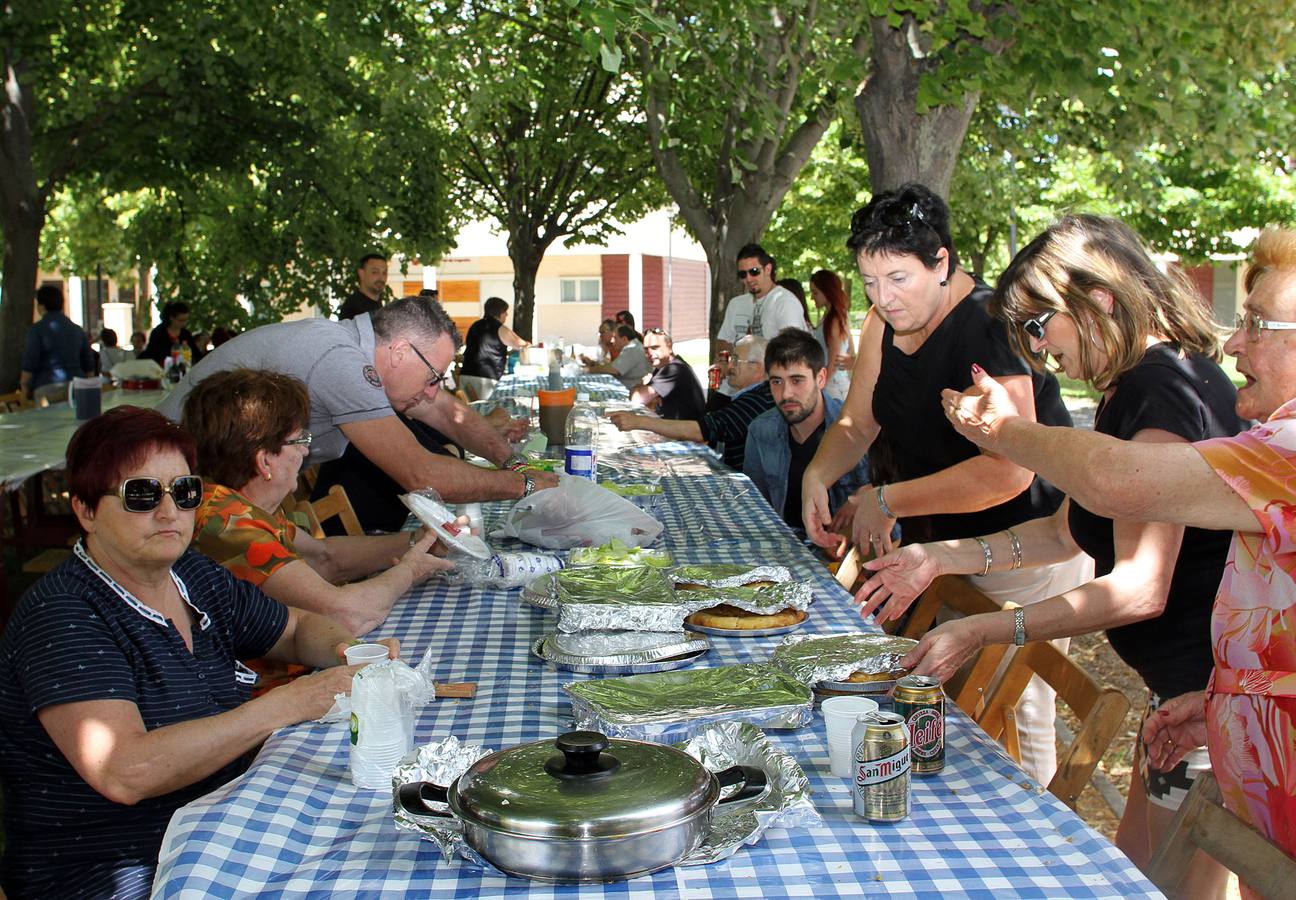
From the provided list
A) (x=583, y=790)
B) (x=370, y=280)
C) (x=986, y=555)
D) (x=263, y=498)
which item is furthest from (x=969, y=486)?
(x=370, y=280)

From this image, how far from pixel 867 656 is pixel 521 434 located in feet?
13.3

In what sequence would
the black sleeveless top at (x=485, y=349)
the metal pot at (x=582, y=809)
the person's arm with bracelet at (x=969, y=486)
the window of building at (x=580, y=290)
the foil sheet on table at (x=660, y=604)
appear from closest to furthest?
the metal pot at (x=582, y=809) < the foil sheet on table at (x=660, y=604) < the person's arm with bracelet at (x=969, y=486) < the black sleeveless top at (x=485, y=349) < the window of building at (x=580, y=290)

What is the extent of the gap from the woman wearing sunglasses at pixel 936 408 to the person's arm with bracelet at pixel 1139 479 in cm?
99

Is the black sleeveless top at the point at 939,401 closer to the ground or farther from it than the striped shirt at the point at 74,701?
farther from it

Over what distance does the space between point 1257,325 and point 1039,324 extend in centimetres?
52

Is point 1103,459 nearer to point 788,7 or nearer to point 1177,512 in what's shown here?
point 1177,512

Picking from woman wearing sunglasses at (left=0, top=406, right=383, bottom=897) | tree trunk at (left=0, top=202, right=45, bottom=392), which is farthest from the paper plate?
tree trunk at (left=0, top=202, right=45, bottom=392)

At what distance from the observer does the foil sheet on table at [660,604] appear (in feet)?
8.66

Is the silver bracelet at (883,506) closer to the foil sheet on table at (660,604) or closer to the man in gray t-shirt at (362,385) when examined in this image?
the foil sheet on table at (660,604)

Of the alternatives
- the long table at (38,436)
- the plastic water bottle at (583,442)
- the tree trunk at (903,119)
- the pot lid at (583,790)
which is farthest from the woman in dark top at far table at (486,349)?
the pot lid at (583,790)

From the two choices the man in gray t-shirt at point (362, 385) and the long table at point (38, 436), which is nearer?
the man in gray t-shirt at point (362, 385)

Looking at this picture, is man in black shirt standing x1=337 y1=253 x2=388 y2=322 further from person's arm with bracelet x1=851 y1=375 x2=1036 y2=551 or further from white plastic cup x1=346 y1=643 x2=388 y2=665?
white plastic cup x1=346 y1=643 x2=388 y2=665

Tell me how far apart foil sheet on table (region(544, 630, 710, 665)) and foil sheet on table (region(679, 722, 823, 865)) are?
1.76 feet

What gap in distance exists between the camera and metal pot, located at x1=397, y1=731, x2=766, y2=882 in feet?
4.87
